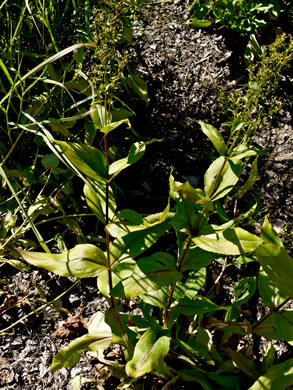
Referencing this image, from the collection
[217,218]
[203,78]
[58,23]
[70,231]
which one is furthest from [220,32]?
[70,231]

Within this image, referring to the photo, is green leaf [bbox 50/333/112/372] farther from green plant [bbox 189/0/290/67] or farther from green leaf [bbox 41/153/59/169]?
green plant [bbox 189/0/290/67]

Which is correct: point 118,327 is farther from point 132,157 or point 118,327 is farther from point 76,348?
point 132,157

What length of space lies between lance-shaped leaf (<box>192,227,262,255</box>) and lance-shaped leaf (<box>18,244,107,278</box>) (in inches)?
12.0

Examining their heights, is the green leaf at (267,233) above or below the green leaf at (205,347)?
above

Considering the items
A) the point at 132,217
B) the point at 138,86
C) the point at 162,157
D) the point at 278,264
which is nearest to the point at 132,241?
the point at 132,217

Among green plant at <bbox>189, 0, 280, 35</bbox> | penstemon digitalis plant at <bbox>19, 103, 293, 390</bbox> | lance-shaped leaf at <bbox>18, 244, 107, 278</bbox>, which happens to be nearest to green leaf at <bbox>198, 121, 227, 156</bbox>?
penstemon digitalis plant at <bbox>19, 103, 293, 390</bbox>

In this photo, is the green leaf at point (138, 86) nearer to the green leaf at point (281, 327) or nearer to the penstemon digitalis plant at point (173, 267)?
the penstemon digitalis plant at point (173, 267)

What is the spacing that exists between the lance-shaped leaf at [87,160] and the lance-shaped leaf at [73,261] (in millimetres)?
230

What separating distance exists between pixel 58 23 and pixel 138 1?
0.42 m

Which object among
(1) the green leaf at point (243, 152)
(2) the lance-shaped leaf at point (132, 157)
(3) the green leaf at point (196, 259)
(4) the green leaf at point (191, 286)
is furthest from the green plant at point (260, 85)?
(4) the green leaf at point (191, 286)

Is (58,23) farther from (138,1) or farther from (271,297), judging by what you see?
(271,297)

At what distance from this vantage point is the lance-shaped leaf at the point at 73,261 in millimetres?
1255

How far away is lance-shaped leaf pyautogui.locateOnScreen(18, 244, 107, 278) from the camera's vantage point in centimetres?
125

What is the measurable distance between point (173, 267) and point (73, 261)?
1.03ft
